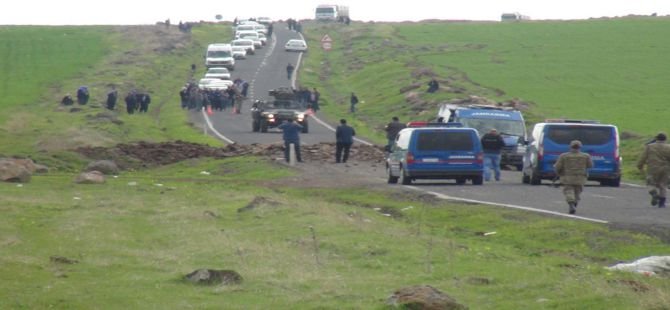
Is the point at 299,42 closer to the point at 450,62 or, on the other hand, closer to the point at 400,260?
the point at 450,62

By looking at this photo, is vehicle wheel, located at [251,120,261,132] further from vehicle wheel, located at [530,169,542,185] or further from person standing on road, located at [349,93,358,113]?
vehicle wheel, located at [530,169,542,185]

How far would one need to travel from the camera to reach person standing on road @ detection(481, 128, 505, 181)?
3694 cm

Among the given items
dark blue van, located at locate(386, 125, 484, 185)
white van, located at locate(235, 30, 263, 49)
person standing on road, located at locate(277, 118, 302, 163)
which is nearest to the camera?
dark blue van, located at locate(386, 125, 484, 185)

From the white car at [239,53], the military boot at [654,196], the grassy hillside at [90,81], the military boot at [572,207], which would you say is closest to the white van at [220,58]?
the grassy hillside at [90,81]

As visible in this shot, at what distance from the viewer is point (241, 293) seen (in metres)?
15.2

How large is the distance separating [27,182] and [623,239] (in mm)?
19351

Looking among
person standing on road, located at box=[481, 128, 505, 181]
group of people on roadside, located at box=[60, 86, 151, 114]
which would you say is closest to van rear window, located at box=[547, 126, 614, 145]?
person standing on road, located at box=[481, 128, 505, 181]

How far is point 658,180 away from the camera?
2611cm

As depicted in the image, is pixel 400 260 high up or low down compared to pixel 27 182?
up

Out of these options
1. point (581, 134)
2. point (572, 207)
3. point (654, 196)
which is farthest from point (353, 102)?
point (572, 207)

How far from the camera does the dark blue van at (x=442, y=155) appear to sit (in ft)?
113

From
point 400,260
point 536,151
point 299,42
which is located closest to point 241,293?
point 400,260

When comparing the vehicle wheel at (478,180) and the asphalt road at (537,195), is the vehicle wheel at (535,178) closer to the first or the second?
the asphalt road at (537,195)

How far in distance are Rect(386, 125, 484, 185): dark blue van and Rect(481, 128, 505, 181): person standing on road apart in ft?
7.27
